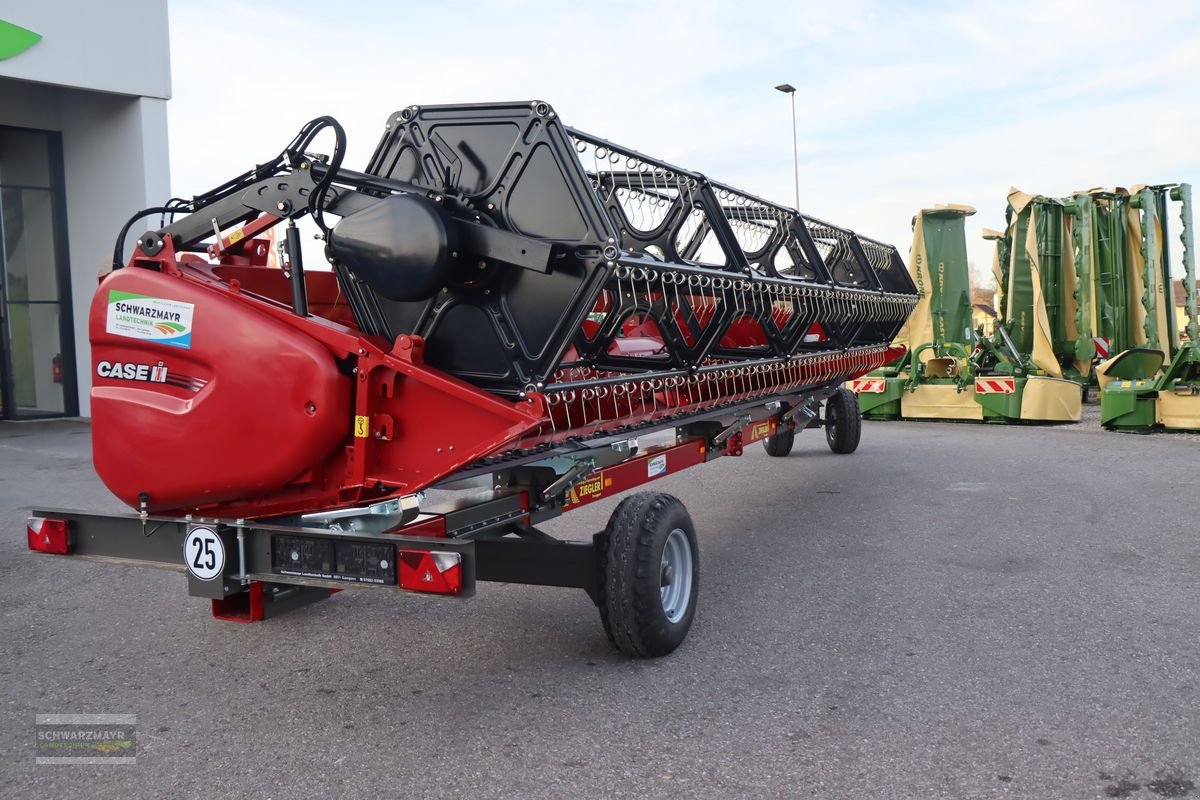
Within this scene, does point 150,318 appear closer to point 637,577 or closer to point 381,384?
point 381,384

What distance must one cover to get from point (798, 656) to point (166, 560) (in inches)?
103

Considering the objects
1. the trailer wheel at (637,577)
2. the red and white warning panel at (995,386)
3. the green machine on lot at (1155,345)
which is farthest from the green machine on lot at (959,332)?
the trailer wheel at (637,577)

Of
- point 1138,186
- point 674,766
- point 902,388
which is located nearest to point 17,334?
point 902,388

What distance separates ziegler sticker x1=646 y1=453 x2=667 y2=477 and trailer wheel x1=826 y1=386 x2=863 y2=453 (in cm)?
544

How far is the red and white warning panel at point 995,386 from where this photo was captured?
12430mm

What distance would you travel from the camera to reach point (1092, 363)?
44.9 ft

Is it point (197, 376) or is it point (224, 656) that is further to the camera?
point (224, 656)

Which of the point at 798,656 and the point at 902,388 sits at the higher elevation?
the point at 902,388

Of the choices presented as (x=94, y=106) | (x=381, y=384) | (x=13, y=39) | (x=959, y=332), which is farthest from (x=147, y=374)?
(x=94, y=106)

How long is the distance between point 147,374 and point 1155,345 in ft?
44.2

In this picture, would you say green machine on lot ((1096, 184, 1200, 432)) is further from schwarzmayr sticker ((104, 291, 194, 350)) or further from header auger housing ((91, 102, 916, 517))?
schwarzmayr sticker ((104, 291, 194, 350))

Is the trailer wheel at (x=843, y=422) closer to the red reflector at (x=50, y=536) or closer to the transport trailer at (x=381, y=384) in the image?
the transport trailer at (x=381, y=384)

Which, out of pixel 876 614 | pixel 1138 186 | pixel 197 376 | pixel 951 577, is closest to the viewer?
pixel 197 376

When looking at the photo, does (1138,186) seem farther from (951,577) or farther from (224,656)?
(224,656)
